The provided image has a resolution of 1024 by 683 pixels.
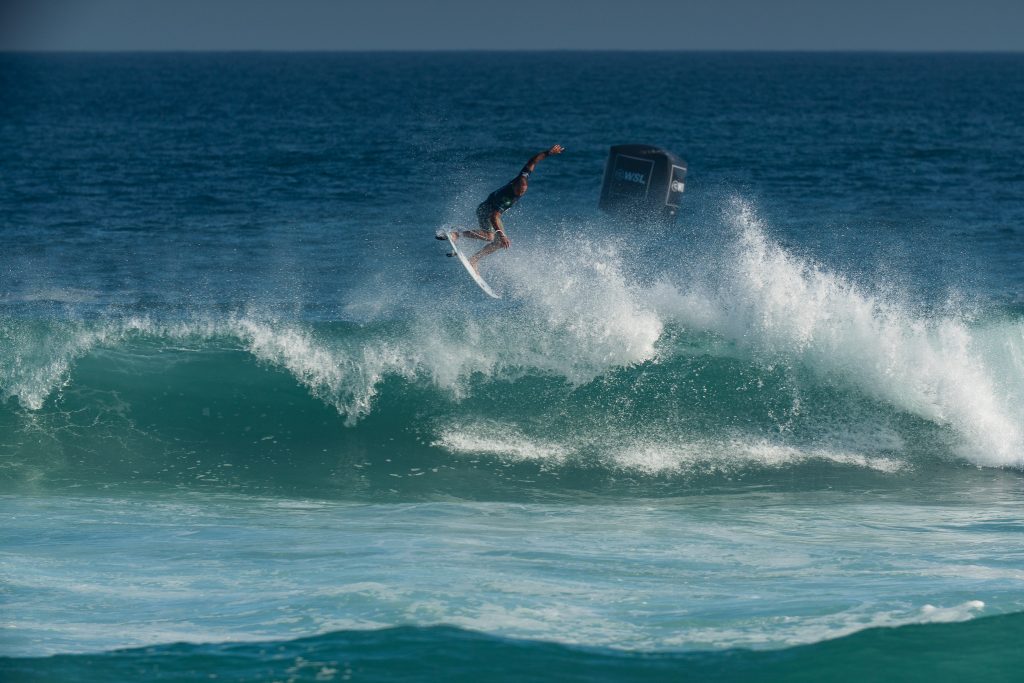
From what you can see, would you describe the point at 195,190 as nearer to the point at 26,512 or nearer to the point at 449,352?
the point at 449,352

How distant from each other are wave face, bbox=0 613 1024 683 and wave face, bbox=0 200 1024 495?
4.24m

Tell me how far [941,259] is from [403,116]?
4570cm

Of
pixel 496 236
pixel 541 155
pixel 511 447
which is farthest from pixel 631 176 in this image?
pixel 511 447

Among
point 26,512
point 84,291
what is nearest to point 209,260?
point 84,291

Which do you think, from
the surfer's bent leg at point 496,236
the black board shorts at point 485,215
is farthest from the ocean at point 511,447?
the black board shorts at point 485,215

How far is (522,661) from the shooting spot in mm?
6680

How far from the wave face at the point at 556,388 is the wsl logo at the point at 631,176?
1.27 metres

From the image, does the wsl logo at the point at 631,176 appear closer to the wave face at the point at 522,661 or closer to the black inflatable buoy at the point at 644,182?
the black inflatable buoy at the point at 644,182

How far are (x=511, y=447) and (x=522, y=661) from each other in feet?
17.5

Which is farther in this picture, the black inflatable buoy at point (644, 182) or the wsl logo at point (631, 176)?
the wsl logo at point (631, 176)

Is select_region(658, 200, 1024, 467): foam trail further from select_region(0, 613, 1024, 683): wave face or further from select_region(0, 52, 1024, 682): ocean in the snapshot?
select_region(0, 613, 1024, 683): wave face

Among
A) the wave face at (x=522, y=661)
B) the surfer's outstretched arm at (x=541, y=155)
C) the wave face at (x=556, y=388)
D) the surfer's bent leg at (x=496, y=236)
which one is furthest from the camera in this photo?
the surfer's bent leg at (x=496, y=236)

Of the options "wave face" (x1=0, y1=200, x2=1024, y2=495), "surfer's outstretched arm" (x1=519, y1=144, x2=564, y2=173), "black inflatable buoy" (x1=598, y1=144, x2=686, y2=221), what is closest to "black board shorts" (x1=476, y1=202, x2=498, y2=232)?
"surfer's outstretched arm" (x1=519, y1=144, x2=564, y2=173)

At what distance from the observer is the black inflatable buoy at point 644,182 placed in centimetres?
1444
